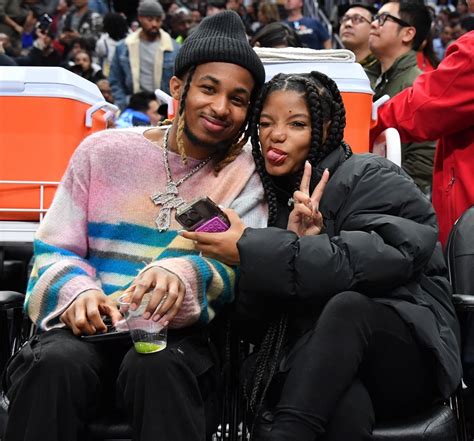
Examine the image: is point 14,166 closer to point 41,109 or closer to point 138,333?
point 41,109

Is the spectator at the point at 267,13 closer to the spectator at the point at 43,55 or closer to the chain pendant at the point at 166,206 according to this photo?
the spectator at the point at 43,55

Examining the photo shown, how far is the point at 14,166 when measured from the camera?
3.54 meters

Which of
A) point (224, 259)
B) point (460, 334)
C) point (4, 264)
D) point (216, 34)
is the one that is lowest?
point (4, 264)

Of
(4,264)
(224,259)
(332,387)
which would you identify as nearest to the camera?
(332,387)

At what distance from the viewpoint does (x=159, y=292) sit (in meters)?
2.61

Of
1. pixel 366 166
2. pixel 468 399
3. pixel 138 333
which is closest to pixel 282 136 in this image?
pixel 366 166

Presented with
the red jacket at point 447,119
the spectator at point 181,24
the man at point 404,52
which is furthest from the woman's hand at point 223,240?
the spectator at point 181,24

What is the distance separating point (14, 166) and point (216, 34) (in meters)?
1.02

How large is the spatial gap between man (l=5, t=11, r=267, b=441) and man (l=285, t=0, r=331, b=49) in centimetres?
669

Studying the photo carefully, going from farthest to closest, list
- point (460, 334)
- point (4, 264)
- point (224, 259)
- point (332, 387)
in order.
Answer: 1. point (4, 264)
2. point (460, 334)
3. point (224, 259)
4. point (332, 387)

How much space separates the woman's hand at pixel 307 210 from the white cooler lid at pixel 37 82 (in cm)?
115

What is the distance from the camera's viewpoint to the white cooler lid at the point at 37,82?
353 centimetres

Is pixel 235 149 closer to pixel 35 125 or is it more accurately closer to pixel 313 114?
pixel 313 114

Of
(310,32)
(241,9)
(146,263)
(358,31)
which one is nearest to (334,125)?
(146,263)
